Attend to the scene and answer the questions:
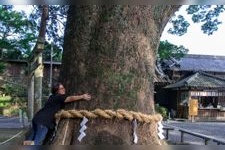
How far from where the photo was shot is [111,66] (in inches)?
76.4

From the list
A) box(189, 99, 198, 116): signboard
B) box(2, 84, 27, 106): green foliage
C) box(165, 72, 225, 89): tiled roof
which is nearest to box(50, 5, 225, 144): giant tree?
box(189, 99, 198, 116): signboard

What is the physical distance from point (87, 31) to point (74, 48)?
0.13 m

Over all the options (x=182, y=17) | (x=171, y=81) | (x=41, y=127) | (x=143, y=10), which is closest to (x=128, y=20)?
(x=143, y=10)

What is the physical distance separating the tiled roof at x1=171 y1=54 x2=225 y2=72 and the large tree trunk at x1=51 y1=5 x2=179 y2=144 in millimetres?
28982

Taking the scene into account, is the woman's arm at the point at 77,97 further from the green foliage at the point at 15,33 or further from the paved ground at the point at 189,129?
the green foliage at the point at 15,33

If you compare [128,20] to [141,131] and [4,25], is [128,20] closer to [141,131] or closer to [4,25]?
[141,131]

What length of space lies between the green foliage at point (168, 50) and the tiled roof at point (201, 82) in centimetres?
441

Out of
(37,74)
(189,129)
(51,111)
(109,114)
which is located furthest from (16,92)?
(109,114)

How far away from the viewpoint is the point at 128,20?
6.70 ft

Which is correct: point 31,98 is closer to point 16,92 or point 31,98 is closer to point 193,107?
point 193,107

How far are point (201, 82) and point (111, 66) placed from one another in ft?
86.6

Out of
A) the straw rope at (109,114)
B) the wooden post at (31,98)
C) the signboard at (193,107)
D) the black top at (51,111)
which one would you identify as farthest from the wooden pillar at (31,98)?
the signboard at (193,107)

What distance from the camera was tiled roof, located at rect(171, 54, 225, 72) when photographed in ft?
105

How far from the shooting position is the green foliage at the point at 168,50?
22.3 m
